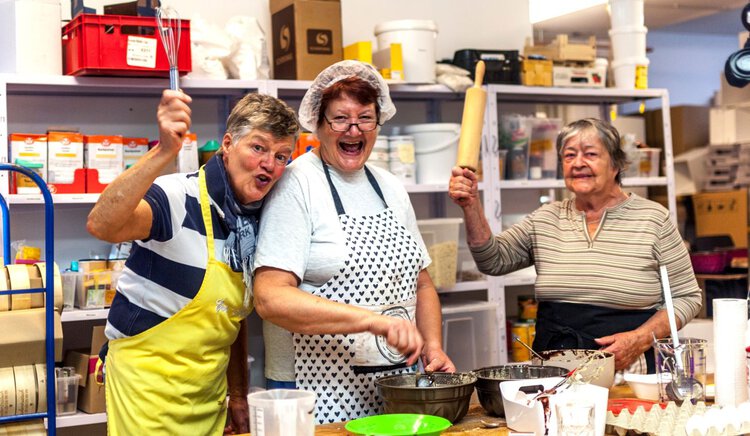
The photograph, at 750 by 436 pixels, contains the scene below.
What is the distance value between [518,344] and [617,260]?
1.64m

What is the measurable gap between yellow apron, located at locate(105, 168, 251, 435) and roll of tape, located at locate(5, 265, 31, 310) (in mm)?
346

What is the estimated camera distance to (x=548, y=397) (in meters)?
1.88

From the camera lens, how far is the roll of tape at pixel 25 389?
8.30 ft

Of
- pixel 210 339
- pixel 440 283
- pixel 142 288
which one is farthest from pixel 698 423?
pixel 440 283

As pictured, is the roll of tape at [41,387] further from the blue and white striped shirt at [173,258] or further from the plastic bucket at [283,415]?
the plastic bucket at [283,415]

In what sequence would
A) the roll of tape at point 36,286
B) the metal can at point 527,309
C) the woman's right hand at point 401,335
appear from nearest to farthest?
the woman's right hand at point 401,335
the roll of tape at point 36,286
the metal can at point 527,309

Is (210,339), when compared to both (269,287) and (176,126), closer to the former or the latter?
(269,287)

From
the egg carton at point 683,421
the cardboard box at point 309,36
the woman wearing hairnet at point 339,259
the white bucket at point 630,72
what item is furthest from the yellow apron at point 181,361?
the white bucket at point 630,72

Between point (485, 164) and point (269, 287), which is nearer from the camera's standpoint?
point (269, 287)

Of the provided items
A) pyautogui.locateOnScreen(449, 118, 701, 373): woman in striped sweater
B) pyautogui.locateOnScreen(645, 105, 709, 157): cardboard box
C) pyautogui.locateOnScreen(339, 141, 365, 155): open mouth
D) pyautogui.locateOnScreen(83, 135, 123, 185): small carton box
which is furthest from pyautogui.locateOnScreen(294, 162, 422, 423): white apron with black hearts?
pyautogui.locateOnScreen(645, 105, 709, 157): cardboard box

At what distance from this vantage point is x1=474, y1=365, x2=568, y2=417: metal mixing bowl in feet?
6.95

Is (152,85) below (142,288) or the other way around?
the other way around

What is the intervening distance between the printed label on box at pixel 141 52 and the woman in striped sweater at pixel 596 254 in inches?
58.2

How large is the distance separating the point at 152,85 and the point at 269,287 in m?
1.78
